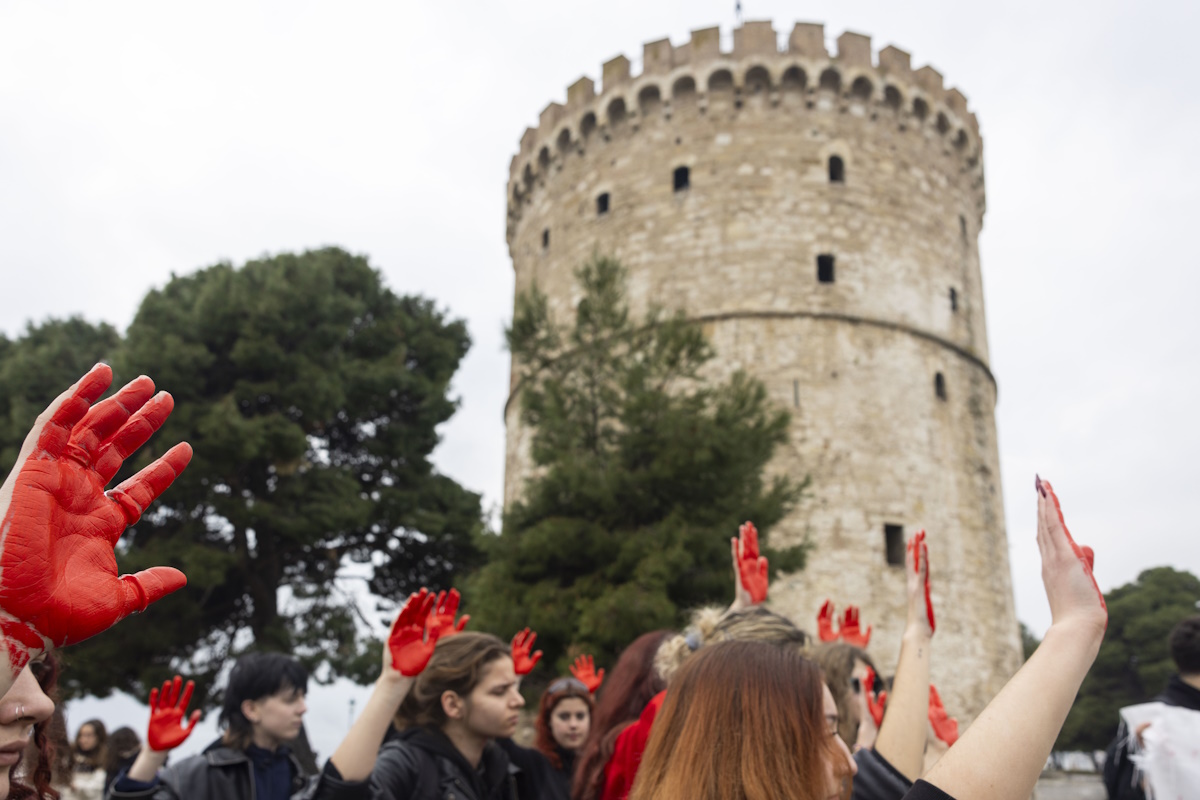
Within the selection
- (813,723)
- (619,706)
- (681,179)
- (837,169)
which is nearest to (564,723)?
(619,706)

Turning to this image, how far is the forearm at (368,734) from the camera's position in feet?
9.29

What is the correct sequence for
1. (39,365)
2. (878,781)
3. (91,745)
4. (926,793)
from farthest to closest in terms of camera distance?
(39,365)
(91,745)
(878,781)
(926,793)

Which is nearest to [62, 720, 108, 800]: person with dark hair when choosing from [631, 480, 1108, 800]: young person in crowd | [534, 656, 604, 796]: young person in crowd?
[534, 656, 604, 796]: young person in crowd

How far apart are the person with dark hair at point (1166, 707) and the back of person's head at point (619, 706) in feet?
5.23

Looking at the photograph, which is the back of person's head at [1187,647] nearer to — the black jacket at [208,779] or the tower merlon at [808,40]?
the black jacket at [208,779]

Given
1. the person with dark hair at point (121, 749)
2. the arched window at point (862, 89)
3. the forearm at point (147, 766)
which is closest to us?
the forearm at point (147, 766)

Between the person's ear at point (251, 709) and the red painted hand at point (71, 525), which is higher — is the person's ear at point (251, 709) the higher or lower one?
the lower one

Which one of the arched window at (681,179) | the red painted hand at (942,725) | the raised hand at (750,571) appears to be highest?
the arched window at (681,179)

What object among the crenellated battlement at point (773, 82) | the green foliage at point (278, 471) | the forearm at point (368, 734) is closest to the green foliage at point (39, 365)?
the green foliage at point (278, 471)

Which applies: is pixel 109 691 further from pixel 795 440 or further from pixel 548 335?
pixel 795 440

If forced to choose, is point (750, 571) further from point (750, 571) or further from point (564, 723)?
point (564, 723)

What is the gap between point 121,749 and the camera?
5.89m

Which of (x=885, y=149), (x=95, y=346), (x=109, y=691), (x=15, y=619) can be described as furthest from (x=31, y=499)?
(x=95, y=346)

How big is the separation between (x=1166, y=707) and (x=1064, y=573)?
7.13ft
